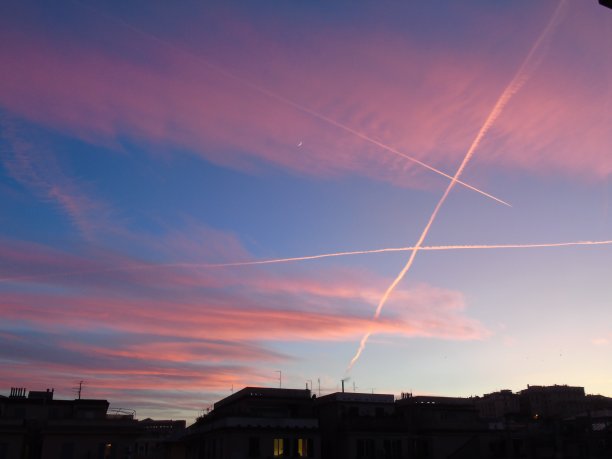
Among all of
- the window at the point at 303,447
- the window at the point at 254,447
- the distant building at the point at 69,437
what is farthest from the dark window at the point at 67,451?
the window at the point at 303,447

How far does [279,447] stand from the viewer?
198 ft

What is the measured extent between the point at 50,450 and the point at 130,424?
24.6ft

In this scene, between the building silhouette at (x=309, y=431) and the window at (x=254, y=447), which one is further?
the window at (x=254, y=447)

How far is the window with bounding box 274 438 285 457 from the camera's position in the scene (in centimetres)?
6022

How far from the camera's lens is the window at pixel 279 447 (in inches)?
2371

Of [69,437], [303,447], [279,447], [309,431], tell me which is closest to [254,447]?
[279,447]

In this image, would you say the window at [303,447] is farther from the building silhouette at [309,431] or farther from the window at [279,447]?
the window at [279,447]

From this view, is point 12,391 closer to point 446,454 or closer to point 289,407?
point 289,407

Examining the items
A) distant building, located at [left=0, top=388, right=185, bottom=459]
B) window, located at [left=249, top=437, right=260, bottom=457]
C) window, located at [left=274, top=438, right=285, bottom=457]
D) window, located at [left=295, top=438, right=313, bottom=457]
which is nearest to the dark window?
distant building, located at [left=0, top=388, right=185, bottom=459]

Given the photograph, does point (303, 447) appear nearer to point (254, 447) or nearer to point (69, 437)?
point (254, 447)

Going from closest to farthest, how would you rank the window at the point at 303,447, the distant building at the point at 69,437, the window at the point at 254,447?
the distant building at the point at 69,437 < the window at the point at 254,447 < the window at the point at 303,447

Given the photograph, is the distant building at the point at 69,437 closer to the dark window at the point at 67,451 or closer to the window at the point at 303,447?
the dark window at the point at 67,451

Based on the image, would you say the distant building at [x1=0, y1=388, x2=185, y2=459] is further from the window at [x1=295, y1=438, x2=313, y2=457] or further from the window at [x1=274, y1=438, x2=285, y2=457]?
the window at [x1=295, y1=438, x2=313, y2=457]

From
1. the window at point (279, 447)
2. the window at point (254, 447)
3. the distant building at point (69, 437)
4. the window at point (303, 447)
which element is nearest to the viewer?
the distant building at point (69, 437)
